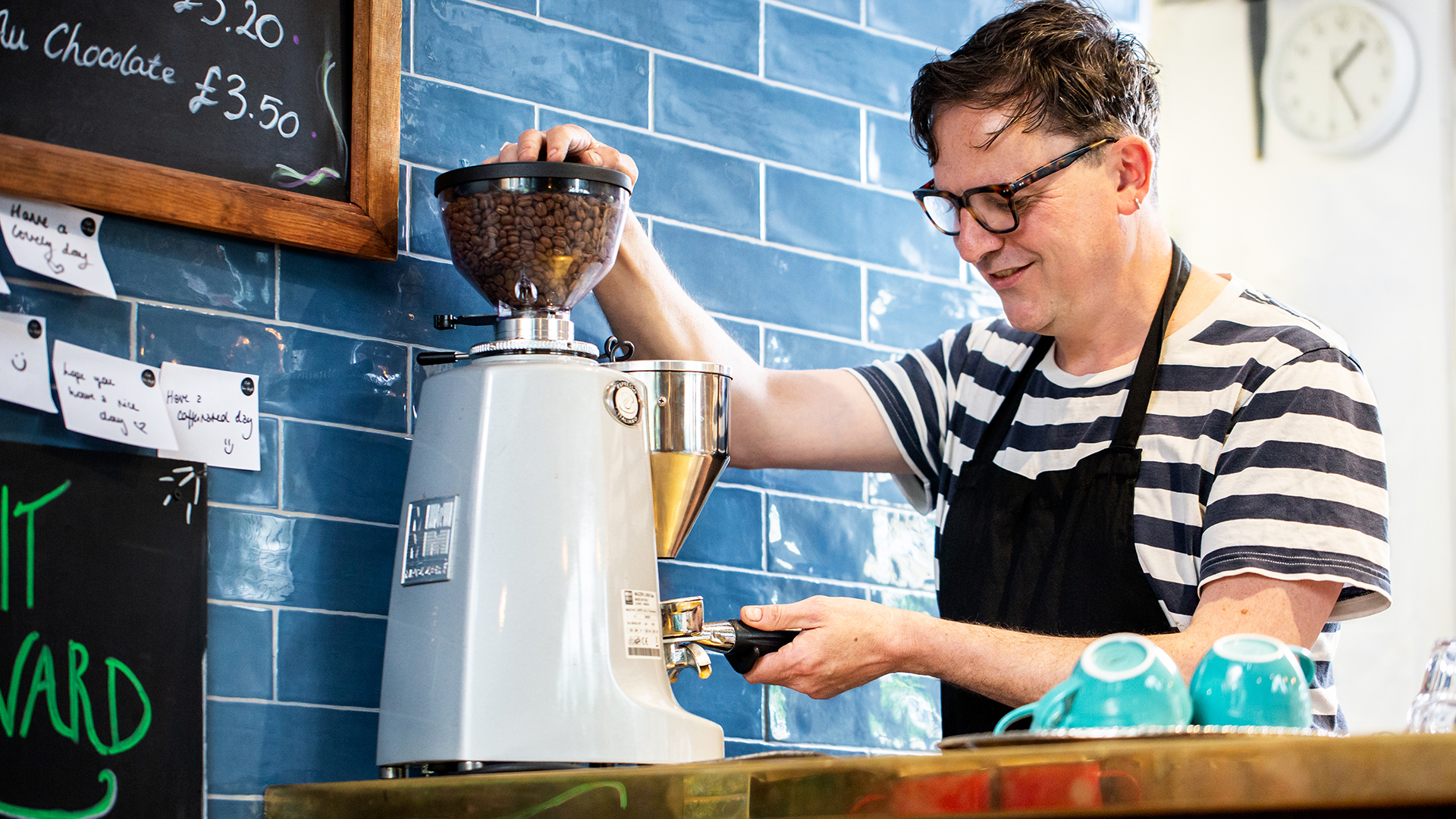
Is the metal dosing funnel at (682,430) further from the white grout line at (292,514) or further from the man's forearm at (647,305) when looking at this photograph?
the white grout line at (292,514)

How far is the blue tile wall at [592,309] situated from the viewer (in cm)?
141

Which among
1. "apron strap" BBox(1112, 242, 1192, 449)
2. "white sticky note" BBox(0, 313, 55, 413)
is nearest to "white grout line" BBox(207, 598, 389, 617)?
"white sticky note" BBox(0, 313, 55, 413)

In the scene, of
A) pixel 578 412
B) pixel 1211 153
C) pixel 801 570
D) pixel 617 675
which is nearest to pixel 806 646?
pixel 617 675

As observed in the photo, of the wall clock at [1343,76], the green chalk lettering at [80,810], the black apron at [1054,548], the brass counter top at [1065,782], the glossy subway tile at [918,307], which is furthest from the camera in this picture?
the wall clock at [1343,76]

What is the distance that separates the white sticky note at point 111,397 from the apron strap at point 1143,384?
99 centimetres

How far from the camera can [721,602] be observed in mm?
1777

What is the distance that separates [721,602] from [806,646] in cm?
41

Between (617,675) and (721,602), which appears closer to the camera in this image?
(617,675)

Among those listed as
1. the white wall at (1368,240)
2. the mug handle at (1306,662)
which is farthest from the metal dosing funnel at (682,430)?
the white wall at (1368,240)

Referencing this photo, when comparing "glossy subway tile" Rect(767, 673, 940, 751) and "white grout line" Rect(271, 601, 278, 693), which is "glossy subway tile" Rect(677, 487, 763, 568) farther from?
"white grout line" Rect(271, 601, 278, 693)

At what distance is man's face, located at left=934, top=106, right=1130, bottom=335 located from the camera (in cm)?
160

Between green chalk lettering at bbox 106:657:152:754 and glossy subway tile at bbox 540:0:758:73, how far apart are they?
2.89ft

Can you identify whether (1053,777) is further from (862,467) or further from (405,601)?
(862,467)

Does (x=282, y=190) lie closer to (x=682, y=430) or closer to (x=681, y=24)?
(x=682, y=430)
